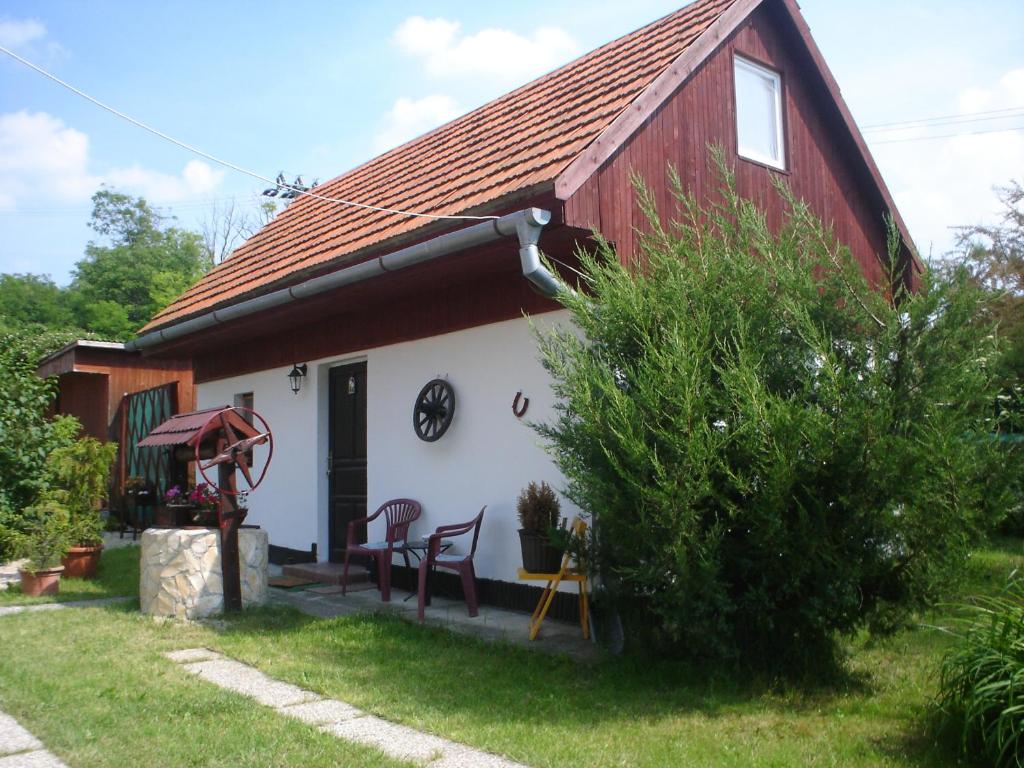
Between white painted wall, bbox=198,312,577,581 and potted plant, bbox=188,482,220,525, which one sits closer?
white painted wall, bbox=198,312,577,581

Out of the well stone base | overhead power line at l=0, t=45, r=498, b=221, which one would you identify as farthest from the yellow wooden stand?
the well stone base

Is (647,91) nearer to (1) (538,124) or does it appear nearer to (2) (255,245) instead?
(1) (538,124)

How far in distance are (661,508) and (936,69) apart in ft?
24.8

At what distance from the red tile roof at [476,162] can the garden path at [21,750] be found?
436 cm

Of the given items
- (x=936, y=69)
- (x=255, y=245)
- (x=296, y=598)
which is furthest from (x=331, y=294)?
(x=936, y=69)

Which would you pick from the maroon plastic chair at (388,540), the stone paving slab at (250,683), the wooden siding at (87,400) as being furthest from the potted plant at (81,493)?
the wooden siding at (87,400)

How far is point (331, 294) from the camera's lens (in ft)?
26.3

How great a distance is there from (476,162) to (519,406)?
2656 millimetres

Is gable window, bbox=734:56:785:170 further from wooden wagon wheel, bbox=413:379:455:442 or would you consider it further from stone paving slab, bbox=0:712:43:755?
stone paving slab, bbox=0:712:43:755

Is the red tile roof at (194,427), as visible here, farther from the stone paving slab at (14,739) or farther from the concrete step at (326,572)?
the stone paving slab at (14,739)

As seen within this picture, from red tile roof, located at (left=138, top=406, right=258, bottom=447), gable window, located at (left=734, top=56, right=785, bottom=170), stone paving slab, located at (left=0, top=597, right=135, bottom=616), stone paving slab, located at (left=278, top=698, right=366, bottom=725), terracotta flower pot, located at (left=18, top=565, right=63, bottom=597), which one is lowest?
stone paving slab, located at (left=278, top=698, right=366, bottom=725)

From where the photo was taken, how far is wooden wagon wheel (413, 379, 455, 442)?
7.42m

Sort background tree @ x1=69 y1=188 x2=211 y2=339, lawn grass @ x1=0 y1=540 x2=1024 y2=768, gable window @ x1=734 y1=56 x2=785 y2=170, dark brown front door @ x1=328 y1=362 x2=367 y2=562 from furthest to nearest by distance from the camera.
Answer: background tree @ x1=69 y1=188 x2=211 y2=339
dark brown front door @ x1=328 y1=362 x2=367 y2=562
gable window @ x1=734 y1=56 x2=785 y2=170
lawn grass @ x1=0 y1=540 x2=1024 y2=768

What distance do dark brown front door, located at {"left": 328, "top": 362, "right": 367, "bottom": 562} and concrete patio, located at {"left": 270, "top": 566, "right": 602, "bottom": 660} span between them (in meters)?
0.89
